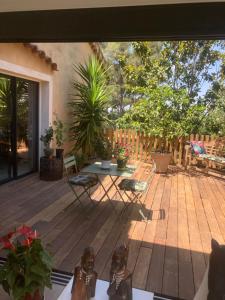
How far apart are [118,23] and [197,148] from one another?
5080mm

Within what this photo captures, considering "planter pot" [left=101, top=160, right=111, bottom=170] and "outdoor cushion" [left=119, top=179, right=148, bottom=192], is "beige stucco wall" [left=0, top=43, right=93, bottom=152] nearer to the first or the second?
"planter pot" [left=101, top=160, right=111, bottom=170]

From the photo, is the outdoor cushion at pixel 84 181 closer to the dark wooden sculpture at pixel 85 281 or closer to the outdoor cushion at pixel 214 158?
the dark wooden sculpture at pixel 85 281

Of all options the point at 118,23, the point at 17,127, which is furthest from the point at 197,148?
the point at 118,23

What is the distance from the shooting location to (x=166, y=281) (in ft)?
8.04

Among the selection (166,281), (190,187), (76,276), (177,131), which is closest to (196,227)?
(166,281)

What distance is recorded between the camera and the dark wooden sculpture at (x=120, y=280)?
1.48 metres

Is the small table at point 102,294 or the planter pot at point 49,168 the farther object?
the planter pot at point 49,168

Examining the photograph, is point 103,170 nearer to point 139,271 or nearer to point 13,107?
point 139,271

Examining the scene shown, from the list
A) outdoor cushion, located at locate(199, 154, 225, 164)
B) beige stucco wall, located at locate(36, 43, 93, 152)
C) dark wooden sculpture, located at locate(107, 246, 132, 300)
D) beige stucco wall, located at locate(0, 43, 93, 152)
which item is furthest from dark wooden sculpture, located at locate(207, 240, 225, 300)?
beige stucco wall, located at locate(36, 43, 93, 152)

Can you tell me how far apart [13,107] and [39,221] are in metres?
2.59

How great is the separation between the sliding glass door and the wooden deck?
430mm

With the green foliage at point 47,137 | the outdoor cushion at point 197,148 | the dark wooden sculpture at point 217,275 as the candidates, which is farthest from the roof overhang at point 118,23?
the outdoor cushion at point 197,148

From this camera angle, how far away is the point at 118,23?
2.22 meters

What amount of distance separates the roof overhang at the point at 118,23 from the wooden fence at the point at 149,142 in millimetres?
5176
